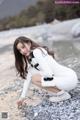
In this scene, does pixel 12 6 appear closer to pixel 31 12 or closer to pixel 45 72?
pixel 31 12

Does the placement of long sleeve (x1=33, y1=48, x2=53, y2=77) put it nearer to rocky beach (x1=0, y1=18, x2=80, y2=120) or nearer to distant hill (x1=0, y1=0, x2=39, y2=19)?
rocky beach (x1=0, y1=18, x2=80, y2=120)

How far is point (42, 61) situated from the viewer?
189 inches

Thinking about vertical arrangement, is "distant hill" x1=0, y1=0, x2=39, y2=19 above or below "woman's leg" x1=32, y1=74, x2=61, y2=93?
below

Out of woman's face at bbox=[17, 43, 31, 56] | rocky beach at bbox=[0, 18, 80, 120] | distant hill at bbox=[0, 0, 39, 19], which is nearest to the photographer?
rocky beach at bbox=[0, 18, 80, 120]

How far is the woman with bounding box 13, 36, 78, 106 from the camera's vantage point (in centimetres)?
485

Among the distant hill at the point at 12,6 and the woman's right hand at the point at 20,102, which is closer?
the woman's right hand at the point at 20,102

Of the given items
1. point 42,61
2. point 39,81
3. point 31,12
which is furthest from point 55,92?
point 31,12

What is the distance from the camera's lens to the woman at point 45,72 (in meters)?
4.85

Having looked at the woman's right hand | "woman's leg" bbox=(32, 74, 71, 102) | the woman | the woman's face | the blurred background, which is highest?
the woman's face

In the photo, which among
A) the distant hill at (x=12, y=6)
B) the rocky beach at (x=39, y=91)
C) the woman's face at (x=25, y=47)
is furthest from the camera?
the distant hill at (x=12, y=6)

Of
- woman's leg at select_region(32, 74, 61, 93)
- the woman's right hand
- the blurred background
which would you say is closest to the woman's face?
woman's leg at select_region(32, 74, 61, 93)

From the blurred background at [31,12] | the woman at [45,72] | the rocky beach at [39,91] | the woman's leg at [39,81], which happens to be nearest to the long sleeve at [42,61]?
the woman at [45,72]

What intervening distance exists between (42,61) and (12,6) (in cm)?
313

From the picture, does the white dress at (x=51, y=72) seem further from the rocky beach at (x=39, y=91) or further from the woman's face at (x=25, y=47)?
the rocky beach at (x=39, y=91)
